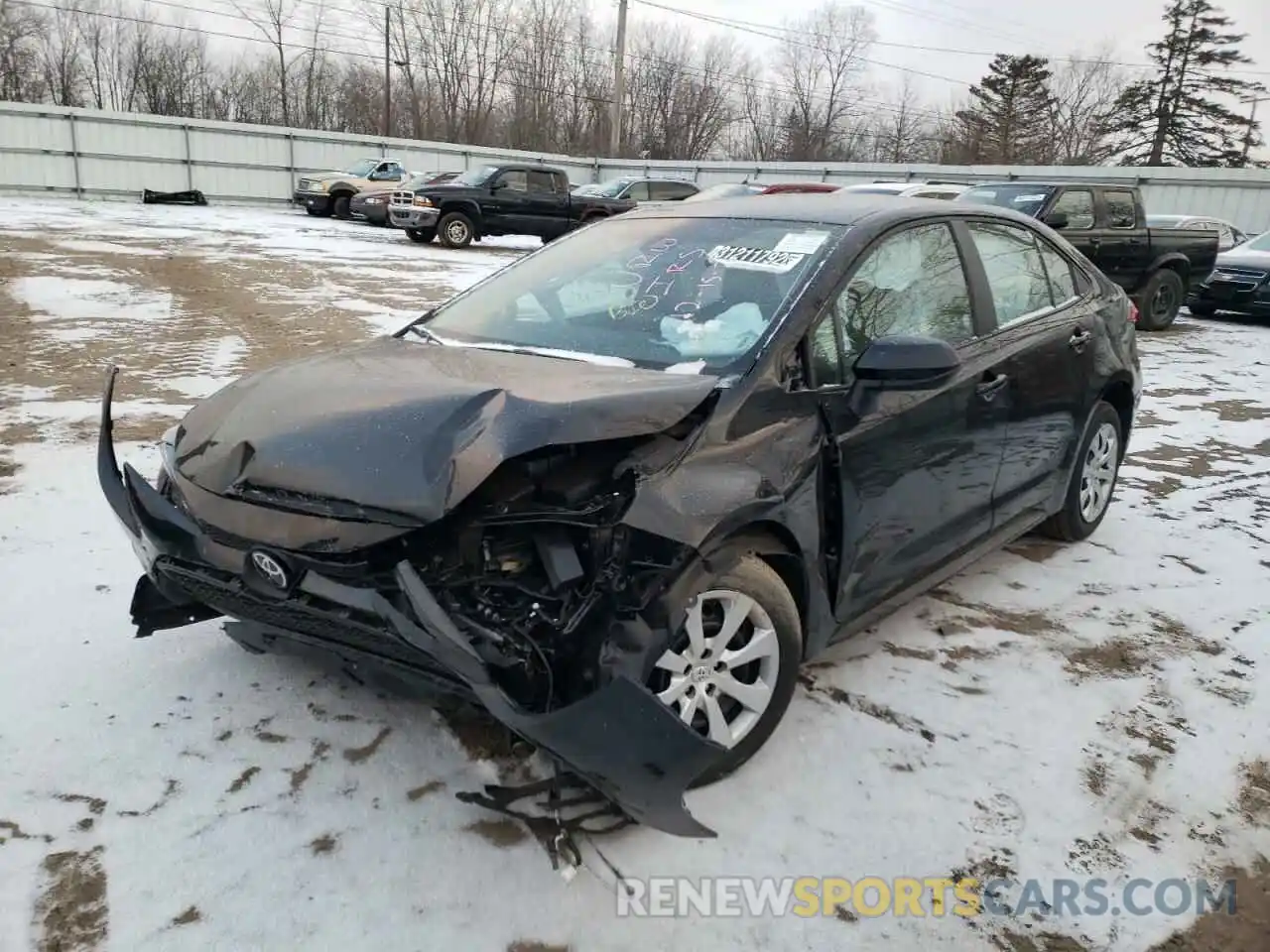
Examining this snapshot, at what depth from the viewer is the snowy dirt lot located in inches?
84.5

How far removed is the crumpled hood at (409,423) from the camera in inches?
87.7

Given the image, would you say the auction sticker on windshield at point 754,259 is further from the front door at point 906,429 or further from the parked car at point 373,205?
the parked car at point 373,205

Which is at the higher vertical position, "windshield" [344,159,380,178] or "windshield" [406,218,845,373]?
"windshield" [344,159,380,178]

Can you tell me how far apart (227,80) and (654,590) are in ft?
184

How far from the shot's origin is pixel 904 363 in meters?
2.75

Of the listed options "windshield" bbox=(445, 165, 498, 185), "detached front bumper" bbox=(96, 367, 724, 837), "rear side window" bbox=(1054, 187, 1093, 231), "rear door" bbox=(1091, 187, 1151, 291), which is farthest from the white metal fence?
"detached front bumper" bbox=(96, 367, 724, 837)

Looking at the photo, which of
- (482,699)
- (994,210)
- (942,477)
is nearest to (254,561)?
(482,699)

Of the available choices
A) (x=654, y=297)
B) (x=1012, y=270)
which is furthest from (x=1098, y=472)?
(x=654, y=297)

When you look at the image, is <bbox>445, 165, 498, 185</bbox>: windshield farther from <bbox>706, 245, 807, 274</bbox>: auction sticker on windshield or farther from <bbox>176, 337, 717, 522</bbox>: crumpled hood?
<bbox>176, 337, 717, 522</bbox>: crumpled hood

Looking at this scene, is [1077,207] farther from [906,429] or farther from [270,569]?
[270,569]

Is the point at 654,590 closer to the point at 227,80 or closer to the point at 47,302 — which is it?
the point at 47,302

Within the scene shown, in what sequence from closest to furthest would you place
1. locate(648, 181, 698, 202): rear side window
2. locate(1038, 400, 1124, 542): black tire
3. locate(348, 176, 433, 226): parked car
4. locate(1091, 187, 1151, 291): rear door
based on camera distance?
locate(1038, 400, 1124, 542): black tire
locate(1091, 187, 1151, 291): rear door
locate(648, 181, 698, 202): rear side window
locate(348, 176, 433, 226): parked car

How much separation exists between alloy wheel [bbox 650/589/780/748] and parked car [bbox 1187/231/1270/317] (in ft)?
43.4

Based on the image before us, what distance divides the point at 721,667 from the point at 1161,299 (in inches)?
482
